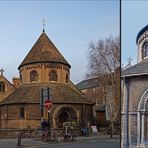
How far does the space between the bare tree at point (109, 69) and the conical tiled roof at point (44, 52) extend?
51 centimetres

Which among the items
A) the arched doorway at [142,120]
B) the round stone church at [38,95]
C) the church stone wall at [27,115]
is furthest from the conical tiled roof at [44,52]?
the arched doorway at [142,120]

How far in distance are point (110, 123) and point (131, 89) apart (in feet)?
1.62

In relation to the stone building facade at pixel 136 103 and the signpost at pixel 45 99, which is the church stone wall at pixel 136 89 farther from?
the signpost at pixel 45 99

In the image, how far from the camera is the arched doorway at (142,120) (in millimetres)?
4469

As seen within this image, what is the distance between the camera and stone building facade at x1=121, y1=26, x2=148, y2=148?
4.47 m

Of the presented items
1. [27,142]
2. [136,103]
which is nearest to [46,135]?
[27,142]

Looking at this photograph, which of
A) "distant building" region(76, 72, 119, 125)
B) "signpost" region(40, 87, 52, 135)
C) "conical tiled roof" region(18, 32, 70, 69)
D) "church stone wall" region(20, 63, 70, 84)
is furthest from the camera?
"church stone wall" region(20, 63, 70, 84)

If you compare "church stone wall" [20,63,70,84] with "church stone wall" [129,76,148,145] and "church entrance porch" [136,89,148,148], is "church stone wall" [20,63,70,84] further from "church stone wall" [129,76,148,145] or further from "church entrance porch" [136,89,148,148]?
"church entrance porch" [136,89,148,148]

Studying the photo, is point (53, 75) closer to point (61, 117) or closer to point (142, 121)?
point (61, 117)

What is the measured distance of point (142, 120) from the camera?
15.0 feet

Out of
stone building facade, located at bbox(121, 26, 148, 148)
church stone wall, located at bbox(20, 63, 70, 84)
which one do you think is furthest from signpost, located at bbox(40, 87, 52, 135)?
stone building facade, located at bbox(121, 26, 148, 148)

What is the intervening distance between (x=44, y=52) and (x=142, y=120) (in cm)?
208

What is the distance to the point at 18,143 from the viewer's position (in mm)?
4840

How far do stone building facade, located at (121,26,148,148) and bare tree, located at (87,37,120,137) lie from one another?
118 mm
